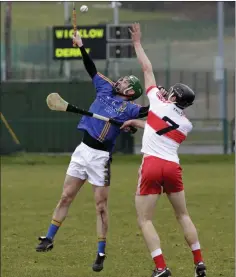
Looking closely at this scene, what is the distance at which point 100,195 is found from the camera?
11008 millimetres

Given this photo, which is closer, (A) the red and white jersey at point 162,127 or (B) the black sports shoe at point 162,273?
(B) the black sports shoe at point 162,273

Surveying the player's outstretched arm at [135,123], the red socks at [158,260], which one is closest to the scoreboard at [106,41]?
the player's outstretched arm at [135,123]

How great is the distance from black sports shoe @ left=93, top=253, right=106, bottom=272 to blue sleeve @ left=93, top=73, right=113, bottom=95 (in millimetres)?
1860

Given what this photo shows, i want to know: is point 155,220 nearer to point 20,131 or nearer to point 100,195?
point 100,195

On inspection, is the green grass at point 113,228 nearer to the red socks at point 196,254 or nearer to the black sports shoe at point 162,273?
the red socks at point 196,254

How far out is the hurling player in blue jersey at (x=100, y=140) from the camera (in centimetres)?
1088

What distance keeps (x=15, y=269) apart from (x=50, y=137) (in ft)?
67.1

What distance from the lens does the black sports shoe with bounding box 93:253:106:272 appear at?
35.4ft

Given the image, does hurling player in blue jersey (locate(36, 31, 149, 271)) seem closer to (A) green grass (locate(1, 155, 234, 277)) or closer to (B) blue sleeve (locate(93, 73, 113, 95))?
(B) blue sleeve (locate(93, 73, 113, 95))

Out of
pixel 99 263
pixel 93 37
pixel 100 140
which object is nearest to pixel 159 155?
pixel 100 140

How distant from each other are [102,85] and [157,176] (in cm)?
175

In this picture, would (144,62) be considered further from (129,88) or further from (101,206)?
(101,206)

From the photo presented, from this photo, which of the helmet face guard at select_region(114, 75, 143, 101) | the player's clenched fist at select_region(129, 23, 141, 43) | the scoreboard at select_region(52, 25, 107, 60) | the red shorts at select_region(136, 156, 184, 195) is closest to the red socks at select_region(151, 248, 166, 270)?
the red shorts at select_region(136, 156, 184, 195)

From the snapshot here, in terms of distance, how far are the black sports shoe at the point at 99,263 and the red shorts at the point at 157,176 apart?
4.45 ft
